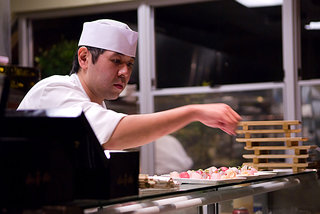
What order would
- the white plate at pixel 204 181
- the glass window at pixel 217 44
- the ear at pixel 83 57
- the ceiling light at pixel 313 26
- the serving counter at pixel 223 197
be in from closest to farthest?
the serving counter at pixel 223 197, the white plate at pixel 204 181, the ear at pixel 83 57, the ceiling light at pixel 313 26, the glass window at pixel 217 44

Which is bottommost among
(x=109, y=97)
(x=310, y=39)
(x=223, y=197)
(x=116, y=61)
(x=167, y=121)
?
(x=223, y=197)

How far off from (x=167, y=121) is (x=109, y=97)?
0.48m

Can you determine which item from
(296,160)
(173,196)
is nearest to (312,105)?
(296,160)

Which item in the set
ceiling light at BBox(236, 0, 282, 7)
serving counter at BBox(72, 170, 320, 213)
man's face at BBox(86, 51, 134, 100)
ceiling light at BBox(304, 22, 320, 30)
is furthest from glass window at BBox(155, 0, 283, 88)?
man's face at BBox(86, 51, 134, 100)

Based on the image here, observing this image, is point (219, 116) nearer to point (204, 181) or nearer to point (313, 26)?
point (204, 181)

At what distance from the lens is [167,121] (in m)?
1.45

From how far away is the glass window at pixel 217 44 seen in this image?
199 inches

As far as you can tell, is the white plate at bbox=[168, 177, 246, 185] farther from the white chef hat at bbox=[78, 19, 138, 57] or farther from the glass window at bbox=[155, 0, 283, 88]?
the glass window at bbox=[155, 0, 283, 88]

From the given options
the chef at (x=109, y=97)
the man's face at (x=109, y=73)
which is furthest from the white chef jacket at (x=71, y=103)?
the man's face at (x=109, y=73)

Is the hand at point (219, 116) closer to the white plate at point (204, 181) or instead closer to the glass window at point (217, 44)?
the white plate at point (204, 181)

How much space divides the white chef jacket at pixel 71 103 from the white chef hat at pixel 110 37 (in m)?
0.18

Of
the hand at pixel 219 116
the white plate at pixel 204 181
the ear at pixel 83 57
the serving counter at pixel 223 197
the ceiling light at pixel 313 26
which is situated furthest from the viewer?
the ceiling light at pixel 313 26

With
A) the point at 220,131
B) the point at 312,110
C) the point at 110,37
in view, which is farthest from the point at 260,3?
the point at 110,37

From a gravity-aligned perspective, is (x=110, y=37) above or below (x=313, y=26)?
below
